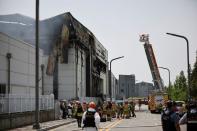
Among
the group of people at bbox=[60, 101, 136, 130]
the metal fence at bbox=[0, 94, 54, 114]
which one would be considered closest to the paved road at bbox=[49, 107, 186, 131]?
the group of people at bbox=[60, 101, 136, 130]

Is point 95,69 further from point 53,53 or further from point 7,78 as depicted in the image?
point 7,78

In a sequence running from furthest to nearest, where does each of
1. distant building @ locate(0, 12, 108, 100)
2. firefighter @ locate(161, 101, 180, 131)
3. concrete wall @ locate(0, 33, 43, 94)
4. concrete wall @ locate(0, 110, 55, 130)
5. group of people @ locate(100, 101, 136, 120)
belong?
distant building @ locate(0, 12, 108, 100)
group of people @ locate(100, 101, 136, 120)
concrete wall @ locate(0, 33, 43, 94)
concrete wall @ locate(0, 110, 55, 130)
firefighter @ locate(161, 101, 180, 131)

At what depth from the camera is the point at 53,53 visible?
66.4 m

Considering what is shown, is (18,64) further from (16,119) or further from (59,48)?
(59,48)

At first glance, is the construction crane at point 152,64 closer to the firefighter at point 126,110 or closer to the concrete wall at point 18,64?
the firefighter at point 126,110

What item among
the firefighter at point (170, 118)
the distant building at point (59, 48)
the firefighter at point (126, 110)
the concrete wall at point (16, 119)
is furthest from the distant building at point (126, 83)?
the firefighter at point (170, 118)

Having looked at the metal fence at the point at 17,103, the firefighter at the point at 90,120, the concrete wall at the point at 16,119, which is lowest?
the concrete wall at the point at 16,119

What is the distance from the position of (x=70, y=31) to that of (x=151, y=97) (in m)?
13.5

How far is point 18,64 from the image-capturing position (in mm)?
43656

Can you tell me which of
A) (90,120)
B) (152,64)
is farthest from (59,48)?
(90,120)

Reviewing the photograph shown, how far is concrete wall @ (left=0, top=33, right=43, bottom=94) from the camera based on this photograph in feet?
130

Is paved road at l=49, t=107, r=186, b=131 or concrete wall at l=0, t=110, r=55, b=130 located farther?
paved road at l=49, t=107, r=186, b=131

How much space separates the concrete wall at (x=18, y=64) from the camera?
39.6 metres

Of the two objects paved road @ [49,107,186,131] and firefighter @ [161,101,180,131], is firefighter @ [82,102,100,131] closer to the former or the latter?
firefighter @ [161,101,180,131]
